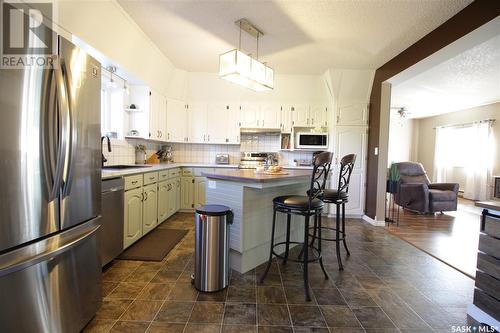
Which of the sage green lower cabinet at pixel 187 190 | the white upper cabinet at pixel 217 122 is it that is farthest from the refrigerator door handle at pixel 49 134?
the white upper cabinet at pixel 217 122

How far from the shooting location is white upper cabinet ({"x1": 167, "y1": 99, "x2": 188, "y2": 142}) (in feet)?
14.7

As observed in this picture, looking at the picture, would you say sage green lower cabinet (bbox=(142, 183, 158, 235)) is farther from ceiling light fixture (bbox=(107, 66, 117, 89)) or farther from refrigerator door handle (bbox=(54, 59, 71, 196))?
refrigerator door handle (bbox=(54, 59, 71, 196))

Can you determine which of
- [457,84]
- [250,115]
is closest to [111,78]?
[250,115]

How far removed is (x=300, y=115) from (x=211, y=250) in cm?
359

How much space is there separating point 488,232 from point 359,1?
2.26 m

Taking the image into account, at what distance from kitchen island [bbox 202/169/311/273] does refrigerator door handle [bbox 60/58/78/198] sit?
1146mm

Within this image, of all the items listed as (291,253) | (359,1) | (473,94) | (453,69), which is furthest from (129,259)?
(473,94)

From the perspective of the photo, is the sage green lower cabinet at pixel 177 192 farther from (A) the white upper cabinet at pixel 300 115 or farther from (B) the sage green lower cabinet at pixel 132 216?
(A) the white upper cabinet at pixel 300 115

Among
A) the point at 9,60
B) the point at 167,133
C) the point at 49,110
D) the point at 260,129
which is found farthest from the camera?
the point at 260,129

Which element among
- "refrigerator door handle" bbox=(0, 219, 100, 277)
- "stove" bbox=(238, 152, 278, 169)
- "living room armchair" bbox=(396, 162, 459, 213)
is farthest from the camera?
"living room armchair" bbox=(396, 162, 459, 213)

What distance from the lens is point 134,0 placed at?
7.86ft

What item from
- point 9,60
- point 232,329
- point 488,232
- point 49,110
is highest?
point 9,60

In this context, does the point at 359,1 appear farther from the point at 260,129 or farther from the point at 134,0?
the point at 260,129

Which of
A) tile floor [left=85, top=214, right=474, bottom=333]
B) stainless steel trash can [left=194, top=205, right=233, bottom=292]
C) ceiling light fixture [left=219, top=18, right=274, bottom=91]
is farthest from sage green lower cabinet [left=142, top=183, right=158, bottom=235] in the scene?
ceiling light fixture [left=219, top=18, right=274, bottom=91]
